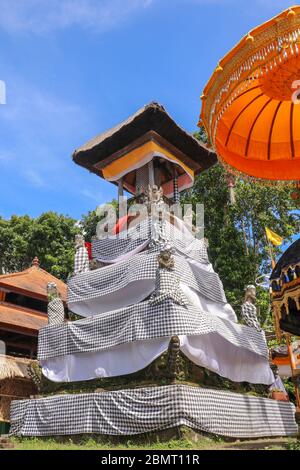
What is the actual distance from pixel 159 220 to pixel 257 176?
12.0 ft

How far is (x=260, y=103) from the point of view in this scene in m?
8.15

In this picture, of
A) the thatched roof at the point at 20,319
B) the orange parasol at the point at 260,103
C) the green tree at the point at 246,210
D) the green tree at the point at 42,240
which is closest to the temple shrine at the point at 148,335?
the orange parasol at the point at 260,103

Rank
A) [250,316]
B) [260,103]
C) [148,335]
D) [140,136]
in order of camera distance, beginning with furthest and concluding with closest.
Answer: [140,136]
[250,316]
[148,335]
[260,103]

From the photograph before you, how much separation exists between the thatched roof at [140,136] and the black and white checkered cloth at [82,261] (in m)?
2.99

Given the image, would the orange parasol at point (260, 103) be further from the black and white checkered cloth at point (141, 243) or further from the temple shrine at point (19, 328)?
the temple shrine at point (19, 328)

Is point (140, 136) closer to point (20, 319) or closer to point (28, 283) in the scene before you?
point (20, 319)

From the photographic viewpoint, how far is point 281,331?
7680 mm

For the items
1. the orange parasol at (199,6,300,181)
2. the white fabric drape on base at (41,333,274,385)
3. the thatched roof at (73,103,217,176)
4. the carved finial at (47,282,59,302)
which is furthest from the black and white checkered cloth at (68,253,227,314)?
the thatched roof at (73,103,217,176)

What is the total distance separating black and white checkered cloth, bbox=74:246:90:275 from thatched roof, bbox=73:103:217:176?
2.99m

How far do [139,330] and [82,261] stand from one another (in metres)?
4.04

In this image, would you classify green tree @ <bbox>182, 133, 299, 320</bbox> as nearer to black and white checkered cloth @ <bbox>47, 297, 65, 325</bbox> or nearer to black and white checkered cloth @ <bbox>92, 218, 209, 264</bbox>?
black and white checkered cloth @ <bbox>92, 218, 209, 264</bbox>

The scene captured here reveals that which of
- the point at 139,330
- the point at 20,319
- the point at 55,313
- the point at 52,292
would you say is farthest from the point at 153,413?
the point at 20,319

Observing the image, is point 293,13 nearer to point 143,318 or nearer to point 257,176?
point 257,176
